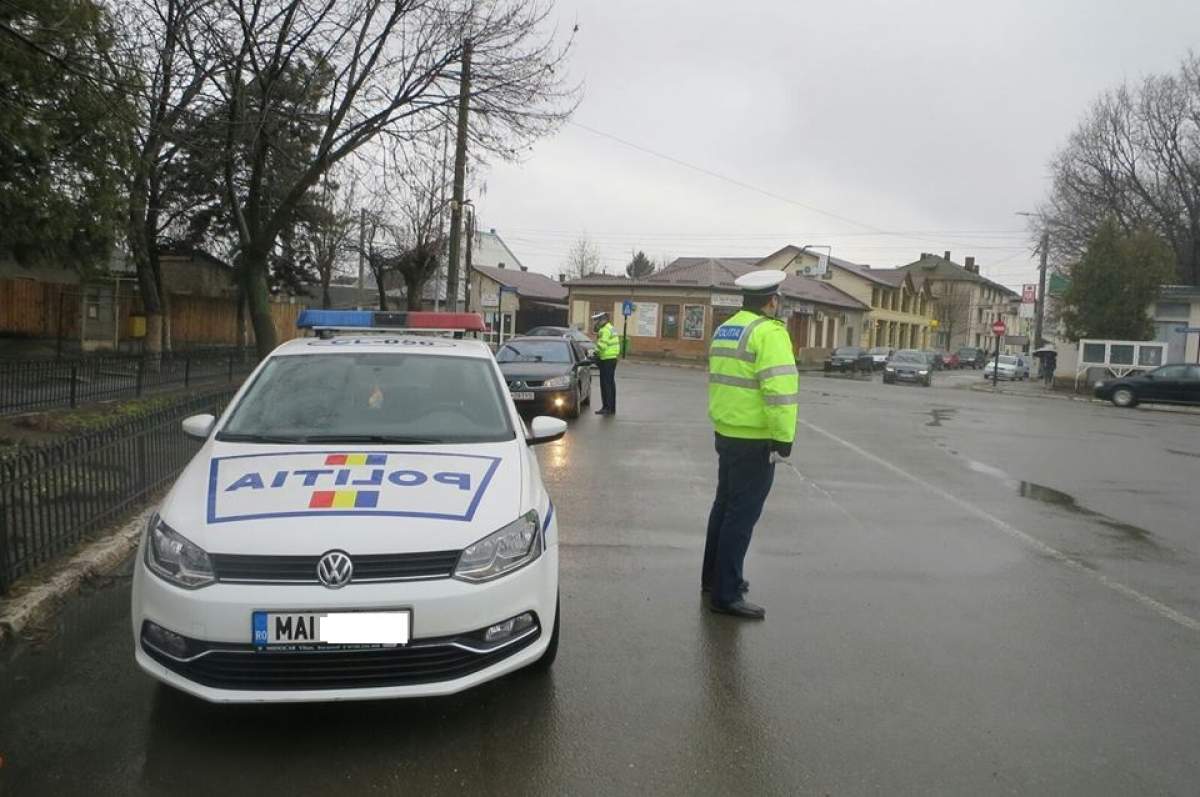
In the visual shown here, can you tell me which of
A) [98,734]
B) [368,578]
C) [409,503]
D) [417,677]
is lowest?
[98,734]

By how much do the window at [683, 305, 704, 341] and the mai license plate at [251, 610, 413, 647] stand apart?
156 feet

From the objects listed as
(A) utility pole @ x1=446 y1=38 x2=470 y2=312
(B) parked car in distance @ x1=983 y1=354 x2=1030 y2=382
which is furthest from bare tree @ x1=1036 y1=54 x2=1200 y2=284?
(A) utility pole @ x1=446 y1=38 x2=470 y2=312

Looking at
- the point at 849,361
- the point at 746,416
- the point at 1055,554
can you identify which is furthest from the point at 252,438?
the point at 849,361

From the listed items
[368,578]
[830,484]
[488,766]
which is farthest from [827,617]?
[830,484]

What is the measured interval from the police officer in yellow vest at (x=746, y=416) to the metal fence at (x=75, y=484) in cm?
399

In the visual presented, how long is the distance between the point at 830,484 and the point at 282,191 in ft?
52.1

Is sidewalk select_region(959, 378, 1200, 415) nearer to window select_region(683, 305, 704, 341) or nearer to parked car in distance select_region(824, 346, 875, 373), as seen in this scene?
parked car in distance select_region(824, 346, 875, 373)

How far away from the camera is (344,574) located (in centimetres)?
347

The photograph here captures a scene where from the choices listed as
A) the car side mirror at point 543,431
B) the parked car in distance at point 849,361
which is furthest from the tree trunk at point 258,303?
the parked car in distance at point 849,361

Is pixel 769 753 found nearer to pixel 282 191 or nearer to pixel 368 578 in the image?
pixel 368 578

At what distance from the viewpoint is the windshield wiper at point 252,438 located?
4559 millimetres

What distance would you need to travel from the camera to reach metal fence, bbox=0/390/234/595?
17.1 ft

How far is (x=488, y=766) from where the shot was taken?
3480mm

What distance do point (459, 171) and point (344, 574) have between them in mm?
15718
